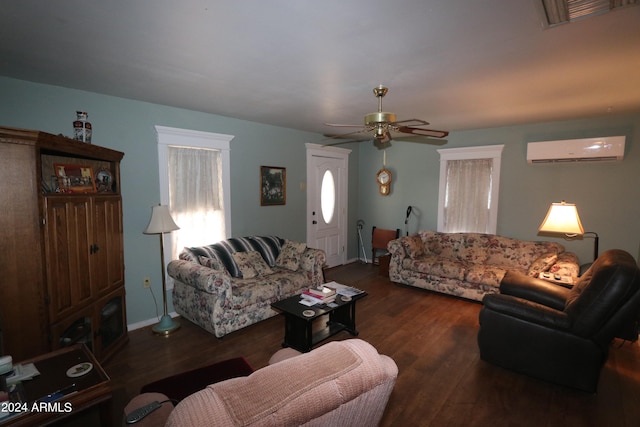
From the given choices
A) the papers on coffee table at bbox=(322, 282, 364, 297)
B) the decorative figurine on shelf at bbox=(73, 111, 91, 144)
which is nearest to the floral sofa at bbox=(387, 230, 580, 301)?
the papers on coffee table at bbox=(322, 282, 364, 297)

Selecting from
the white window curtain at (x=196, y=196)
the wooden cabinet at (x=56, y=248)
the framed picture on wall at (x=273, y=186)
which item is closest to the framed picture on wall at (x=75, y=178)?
the wooden cabinet at (x=56, y=248)

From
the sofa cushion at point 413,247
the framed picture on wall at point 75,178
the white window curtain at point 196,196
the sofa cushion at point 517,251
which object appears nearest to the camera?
the framed picture on wall at point 75,178

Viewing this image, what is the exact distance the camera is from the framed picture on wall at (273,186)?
14.6ft

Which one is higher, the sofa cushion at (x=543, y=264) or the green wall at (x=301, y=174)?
the green wall at (x=301, y=174)

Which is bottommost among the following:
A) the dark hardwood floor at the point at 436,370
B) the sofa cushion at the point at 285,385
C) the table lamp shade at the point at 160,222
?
the dark hardwood floor at the point at 436,370

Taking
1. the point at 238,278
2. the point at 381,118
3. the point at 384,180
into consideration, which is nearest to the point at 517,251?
the point at 384,180

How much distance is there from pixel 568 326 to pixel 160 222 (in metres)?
3.69

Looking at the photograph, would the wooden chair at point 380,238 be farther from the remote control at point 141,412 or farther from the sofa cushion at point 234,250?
the remote control at point 141,412

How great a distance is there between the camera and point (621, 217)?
3.78 meters

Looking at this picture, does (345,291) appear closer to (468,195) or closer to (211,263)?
(211,263)

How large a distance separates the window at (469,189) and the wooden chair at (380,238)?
84 centimetres

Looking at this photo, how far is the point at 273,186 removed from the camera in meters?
4.59

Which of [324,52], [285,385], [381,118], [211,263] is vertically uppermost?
[324,52]

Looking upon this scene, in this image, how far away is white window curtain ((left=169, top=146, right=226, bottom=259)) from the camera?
3549 mm
